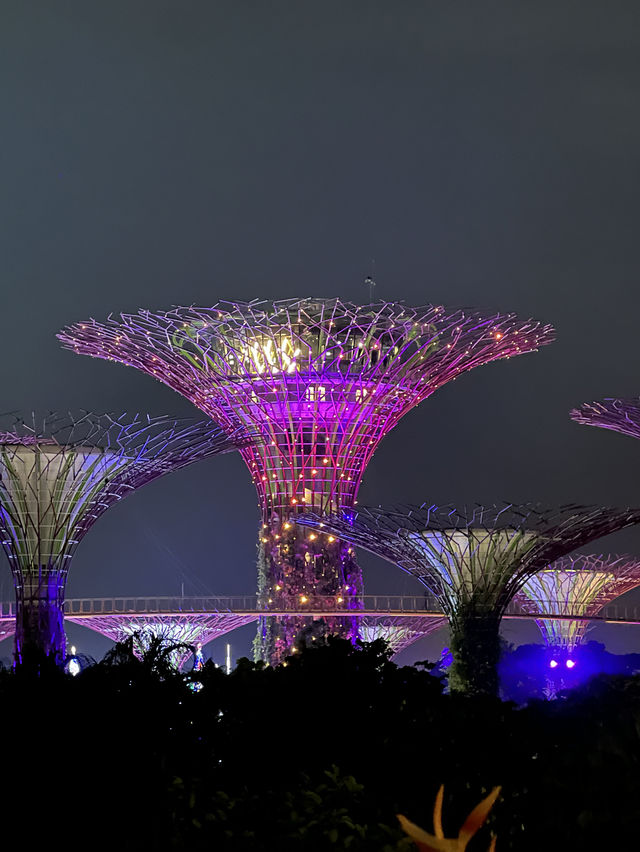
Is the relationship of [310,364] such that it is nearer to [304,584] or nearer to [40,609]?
[304,584]

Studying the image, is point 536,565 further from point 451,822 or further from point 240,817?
point 240,817

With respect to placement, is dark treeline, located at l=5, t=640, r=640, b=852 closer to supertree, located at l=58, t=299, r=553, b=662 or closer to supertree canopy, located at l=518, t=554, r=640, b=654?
supertree, located at l=58, t=299, r=553, b=662

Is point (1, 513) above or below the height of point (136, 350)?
below

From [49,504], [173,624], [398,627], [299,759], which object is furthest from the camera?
[398,627]

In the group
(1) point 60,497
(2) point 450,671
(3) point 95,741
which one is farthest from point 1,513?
(3) point 95,741

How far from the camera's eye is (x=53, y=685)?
22.5m

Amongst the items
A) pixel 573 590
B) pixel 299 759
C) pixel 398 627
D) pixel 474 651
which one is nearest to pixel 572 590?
pixel 573 590

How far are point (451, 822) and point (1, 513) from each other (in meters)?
32.5

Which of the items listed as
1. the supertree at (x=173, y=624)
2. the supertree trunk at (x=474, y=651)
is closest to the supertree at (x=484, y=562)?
the supertree trunk at (x=474, y=651)

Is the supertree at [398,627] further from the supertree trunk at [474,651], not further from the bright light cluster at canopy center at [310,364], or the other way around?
the supertree trunk at [474,651]

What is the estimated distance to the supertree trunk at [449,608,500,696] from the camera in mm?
52062

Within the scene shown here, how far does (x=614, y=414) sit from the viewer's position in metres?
61.9

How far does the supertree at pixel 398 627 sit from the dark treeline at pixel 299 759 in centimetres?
5146

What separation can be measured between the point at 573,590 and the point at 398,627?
11723 mm
